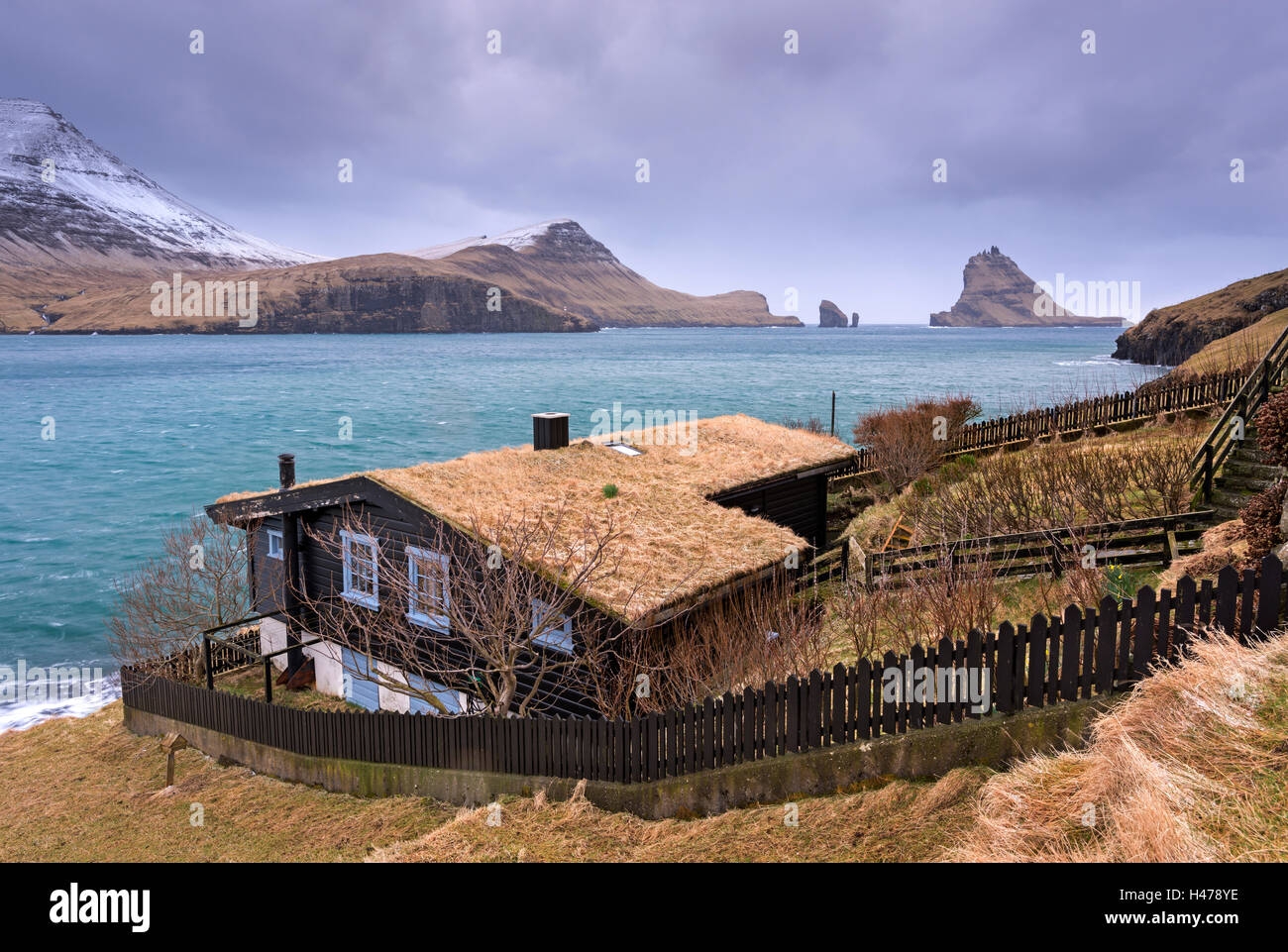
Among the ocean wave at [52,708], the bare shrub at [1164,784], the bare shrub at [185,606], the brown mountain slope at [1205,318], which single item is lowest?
the ocean wave at [52,708]

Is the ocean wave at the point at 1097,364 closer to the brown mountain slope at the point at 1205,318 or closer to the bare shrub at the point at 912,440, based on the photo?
the brown mountain slope at the point at 1205,318

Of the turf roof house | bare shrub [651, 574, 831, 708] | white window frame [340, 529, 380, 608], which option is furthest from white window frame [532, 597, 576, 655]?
white window frame [340, 529, 380, 608]

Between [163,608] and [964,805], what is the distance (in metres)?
25.3

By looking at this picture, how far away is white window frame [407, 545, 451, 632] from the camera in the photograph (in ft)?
49.9

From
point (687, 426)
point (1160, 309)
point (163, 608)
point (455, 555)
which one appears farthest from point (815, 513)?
point (1160, 309)

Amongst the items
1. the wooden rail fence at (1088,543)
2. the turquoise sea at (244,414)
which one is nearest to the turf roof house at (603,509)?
the wooden rail fence at (1088,543)

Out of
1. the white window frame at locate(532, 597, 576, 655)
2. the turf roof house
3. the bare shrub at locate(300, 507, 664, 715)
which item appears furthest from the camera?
the turf roof house

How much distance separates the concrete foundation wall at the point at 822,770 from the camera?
940 cm

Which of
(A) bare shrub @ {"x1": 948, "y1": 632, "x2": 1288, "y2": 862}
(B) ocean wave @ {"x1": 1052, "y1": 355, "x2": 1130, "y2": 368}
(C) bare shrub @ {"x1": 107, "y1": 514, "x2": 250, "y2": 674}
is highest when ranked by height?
(B) ocean wave @ {"x1": 1052, "y1": 355, "x2": 1130, "y2": 368}

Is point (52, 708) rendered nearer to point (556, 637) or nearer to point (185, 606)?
point (185, 606)

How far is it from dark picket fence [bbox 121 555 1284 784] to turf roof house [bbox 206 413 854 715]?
9.64ft

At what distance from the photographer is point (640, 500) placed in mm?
19672

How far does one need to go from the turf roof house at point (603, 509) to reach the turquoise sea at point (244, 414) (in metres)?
14.1

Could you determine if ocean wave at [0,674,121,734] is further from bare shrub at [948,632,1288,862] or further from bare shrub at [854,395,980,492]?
bare shrub at [854,395,980,492]
